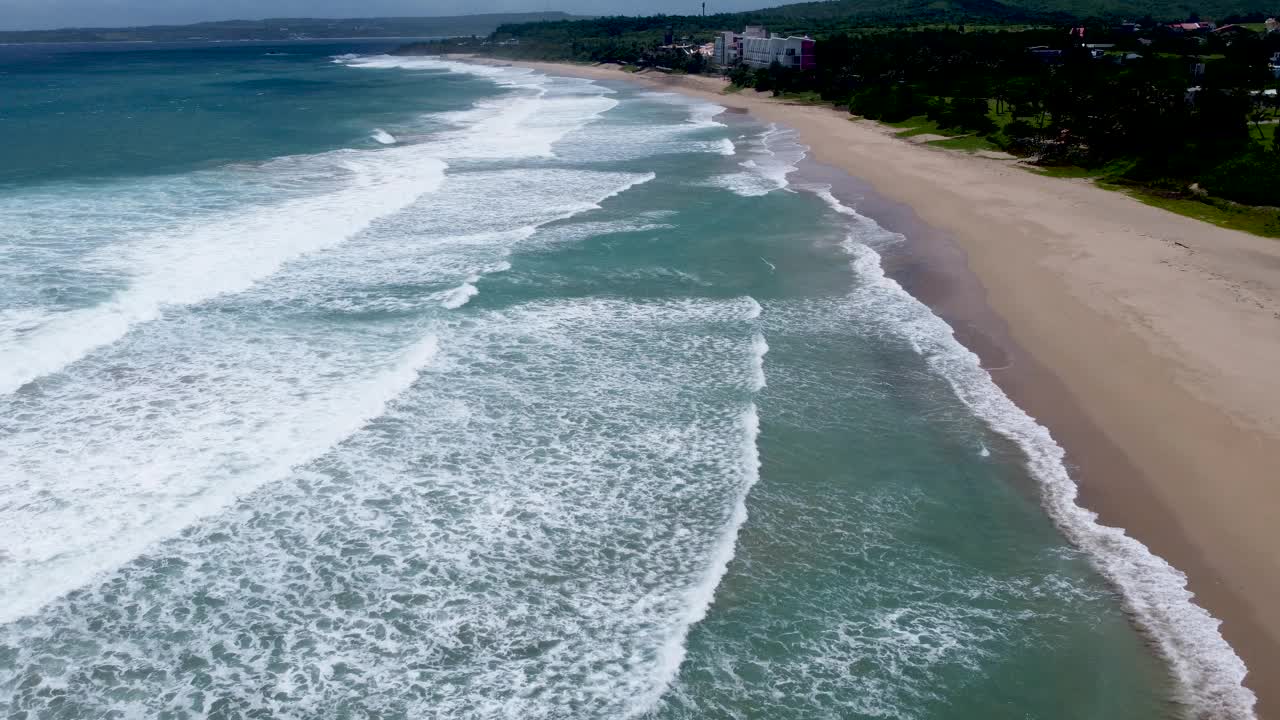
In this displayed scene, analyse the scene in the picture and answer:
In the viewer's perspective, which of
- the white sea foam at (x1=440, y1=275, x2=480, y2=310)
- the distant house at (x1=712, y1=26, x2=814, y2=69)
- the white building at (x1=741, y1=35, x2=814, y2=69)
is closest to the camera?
the white sea foam at (x1=440, y1=275, x2=480, y2=310)

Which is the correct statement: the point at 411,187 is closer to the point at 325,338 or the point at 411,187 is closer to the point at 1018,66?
the point at 325,338

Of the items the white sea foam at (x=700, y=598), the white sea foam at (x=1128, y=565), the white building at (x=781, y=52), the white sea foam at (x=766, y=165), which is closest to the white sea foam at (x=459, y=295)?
the white sea foam at (x=700, y=598)

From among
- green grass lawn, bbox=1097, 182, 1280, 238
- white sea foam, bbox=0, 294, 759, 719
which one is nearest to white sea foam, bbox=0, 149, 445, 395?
white sea foam, bbox=0, 294, 759, 719

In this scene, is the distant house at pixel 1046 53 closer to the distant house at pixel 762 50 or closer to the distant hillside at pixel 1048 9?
the distant house at pixel 762 50

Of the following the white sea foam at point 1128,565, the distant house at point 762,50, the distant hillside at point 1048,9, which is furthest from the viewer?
the distant hillside at point 1048,9

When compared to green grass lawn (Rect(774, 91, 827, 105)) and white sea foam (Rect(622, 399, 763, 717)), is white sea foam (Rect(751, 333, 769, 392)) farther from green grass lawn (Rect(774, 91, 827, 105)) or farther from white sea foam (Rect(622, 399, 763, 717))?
green grass lawn (Rect(774, 91, 827, 105))

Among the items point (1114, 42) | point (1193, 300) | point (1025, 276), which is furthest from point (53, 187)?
point (1114, 42)
